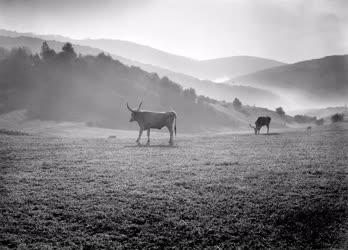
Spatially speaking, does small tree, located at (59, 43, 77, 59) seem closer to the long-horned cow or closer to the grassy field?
the long-horned cow

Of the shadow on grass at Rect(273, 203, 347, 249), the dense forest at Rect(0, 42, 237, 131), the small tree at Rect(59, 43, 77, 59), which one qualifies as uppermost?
the small tree at Rect(59, 43, 77, 59)

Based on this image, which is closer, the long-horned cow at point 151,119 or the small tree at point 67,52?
the long-horned cow at point 151,119

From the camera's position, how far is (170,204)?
12383 mm

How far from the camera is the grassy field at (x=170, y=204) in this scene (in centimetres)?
1030

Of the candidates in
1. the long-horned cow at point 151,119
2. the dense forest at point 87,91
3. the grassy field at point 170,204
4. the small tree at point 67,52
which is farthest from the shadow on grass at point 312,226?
the small tree at point 67,52

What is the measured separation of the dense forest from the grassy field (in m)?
84.8

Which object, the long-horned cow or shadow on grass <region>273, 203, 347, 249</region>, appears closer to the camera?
shadow on grass <region>273, 203, 347, 249</region>

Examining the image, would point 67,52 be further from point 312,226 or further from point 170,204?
point 312,226

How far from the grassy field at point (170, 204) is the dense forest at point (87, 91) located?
8478 centimetres

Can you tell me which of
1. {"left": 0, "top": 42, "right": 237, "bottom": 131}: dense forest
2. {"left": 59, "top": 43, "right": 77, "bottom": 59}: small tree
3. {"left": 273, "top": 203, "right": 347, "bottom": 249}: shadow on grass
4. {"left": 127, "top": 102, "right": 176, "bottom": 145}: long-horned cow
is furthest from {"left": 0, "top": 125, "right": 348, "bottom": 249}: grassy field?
{"left": 59, "top": 43, "right": 77, "bottom": 59}: small tree

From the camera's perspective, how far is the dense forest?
362ft

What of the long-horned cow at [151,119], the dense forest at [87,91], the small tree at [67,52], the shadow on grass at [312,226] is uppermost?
the small tree at [67,52]

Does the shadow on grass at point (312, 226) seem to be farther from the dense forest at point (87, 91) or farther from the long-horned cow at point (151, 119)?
the dense forest at point (87, 91)

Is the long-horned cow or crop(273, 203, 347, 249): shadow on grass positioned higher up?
the long-horned cow
